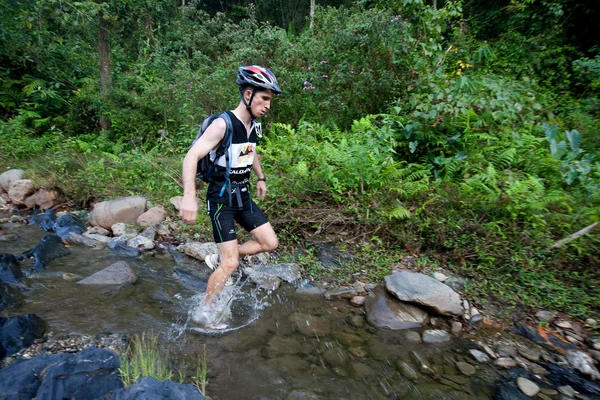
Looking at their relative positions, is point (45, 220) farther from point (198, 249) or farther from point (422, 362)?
point (422, 362)

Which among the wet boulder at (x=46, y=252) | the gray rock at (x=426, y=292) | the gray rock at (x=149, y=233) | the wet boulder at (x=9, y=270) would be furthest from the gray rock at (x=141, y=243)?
the gray rock at (x=426, y=292)

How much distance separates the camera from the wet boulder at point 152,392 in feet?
7.72

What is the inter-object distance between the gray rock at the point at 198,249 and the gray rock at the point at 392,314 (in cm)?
254

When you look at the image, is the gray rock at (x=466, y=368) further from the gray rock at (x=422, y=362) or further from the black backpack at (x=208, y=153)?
the black backpack at (x=208, y=153)

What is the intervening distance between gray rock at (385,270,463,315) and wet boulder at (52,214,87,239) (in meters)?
5.32

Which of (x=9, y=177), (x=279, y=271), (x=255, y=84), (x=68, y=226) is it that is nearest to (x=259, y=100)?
(x=255, y=84)

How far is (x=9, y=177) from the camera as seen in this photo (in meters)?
8.63

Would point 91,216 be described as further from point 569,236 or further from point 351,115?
point 569,236

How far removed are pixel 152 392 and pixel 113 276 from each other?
2871 millimetres

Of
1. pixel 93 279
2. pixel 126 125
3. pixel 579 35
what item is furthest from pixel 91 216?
pixel 579 35

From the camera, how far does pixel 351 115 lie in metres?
8.37

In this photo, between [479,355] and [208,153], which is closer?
[208,153]

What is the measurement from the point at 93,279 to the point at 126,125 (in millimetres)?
6793

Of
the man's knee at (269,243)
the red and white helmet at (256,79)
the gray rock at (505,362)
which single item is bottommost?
the gray rock at (505,362)
